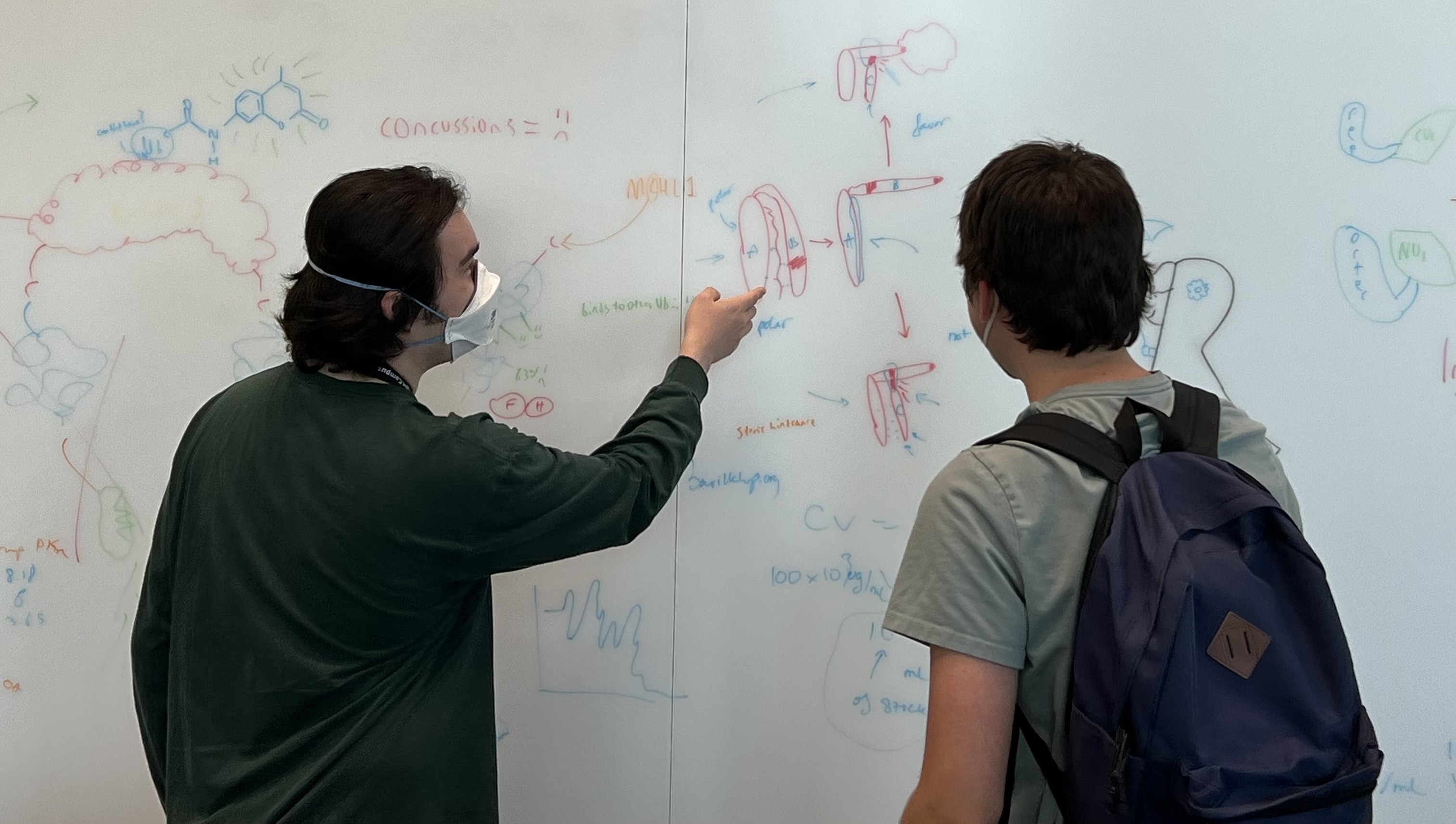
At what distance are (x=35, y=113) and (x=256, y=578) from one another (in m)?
0.95

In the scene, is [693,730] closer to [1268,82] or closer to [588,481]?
[588,481]

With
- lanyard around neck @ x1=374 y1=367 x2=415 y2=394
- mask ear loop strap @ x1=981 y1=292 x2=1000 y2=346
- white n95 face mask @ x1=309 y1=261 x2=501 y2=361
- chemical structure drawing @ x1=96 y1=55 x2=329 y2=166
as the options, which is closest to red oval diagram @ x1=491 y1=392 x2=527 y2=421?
white n95 face mask @ x1=309 y1=261 x2=501 y2=361

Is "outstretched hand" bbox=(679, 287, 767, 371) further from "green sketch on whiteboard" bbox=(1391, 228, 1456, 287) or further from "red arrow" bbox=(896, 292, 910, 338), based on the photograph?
"green sketch on whiteboard" bbox=(1391, 228, 1456, 287)

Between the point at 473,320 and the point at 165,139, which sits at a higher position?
the point at 165,139

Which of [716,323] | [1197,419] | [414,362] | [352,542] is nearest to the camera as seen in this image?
[1197,419]

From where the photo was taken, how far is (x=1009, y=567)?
869mm

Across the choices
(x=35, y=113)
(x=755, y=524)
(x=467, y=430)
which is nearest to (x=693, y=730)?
(x=755, y=524)

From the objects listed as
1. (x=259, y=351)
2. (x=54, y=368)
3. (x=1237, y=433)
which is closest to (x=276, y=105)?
(x=259, y=351)

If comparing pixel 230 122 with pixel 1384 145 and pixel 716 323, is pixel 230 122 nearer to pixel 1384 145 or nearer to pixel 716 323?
pixel 716 323

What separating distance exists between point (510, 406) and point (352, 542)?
1.59ft

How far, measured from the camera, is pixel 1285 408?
1.44 metres

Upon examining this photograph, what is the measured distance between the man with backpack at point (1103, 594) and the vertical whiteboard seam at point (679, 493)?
0.61 metres

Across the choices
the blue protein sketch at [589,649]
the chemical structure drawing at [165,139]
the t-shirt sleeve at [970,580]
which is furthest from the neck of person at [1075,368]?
the chemical structure drawing at [165,139]

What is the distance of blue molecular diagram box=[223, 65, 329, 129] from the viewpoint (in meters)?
1.55
